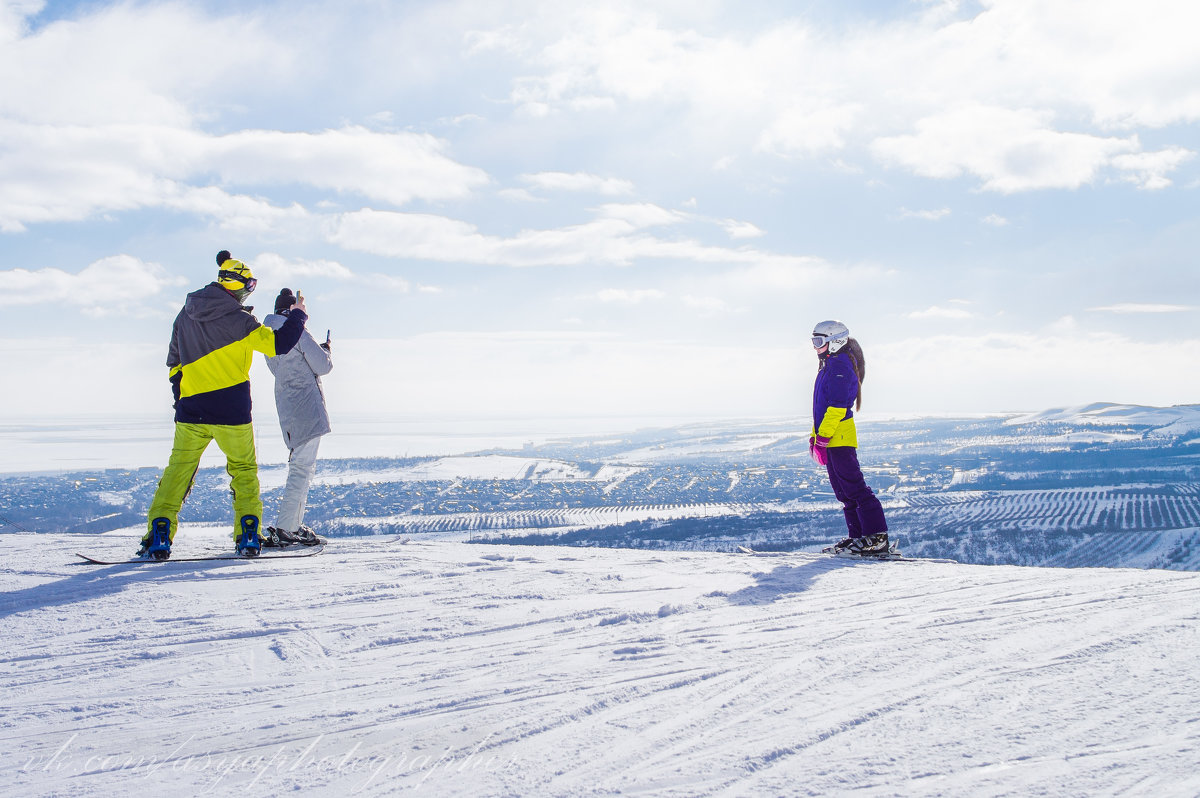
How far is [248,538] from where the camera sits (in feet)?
18.5

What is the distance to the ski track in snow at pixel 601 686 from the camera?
209 centimetres

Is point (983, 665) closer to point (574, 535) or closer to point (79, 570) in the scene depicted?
point (79, 570)

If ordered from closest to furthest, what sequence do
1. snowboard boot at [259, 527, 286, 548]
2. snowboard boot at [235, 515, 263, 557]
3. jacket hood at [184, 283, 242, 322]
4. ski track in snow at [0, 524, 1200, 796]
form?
ski track in snow at [0, 524, 1200, 796] < jacket hood at [184, 283, 242, 322] < snowboard boot at [235, 515, 263, 557] < snowboard boot at [259, 527, 286, 548]

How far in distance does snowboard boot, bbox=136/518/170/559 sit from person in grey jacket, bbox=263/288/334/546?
0.84 metres

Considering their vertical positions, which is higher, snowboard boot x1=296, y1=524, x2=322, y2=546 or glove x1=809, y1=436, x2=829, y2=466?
glove x1=809, y1=436, x2=829, y2=466

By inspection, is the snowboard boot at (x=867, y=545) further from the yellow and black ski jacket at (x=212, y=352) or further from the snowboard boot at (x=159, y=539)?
the snowboard boot at (x=159, y=539)

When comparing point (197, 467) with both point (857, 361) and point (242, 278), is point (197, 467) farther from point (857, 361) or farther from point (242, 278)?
point (857, 361)

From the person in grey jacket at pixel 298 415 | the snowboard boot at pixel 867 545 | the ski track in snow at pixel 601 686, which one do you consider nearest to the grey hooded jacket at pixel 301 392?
the person in grey jacket at pixel 298 415

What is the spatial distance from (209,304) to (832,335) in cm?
530

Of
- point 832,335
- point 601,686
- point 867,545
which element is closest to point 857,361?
point 832,335

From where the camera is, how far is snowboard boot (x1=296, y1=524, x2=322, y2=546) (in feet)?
20.5

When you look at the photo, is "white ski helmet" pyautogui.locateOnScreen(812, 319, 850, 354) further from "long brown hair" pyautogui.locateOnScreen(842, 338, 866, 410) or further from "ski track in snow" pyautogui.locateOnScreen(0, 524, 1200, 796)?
"ski track in snow" pyautogui.locateOnScreen(0, 524, 1200, 796)

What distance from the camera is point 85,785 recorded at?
6.84 ft

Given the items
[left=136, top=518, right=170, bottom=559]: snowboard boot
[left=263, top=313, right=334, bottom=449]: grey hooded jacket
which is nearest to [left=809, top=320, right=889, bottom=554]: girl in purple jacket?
[left=263, top=313, right=334, bottom=449]: grey hooded jacket
